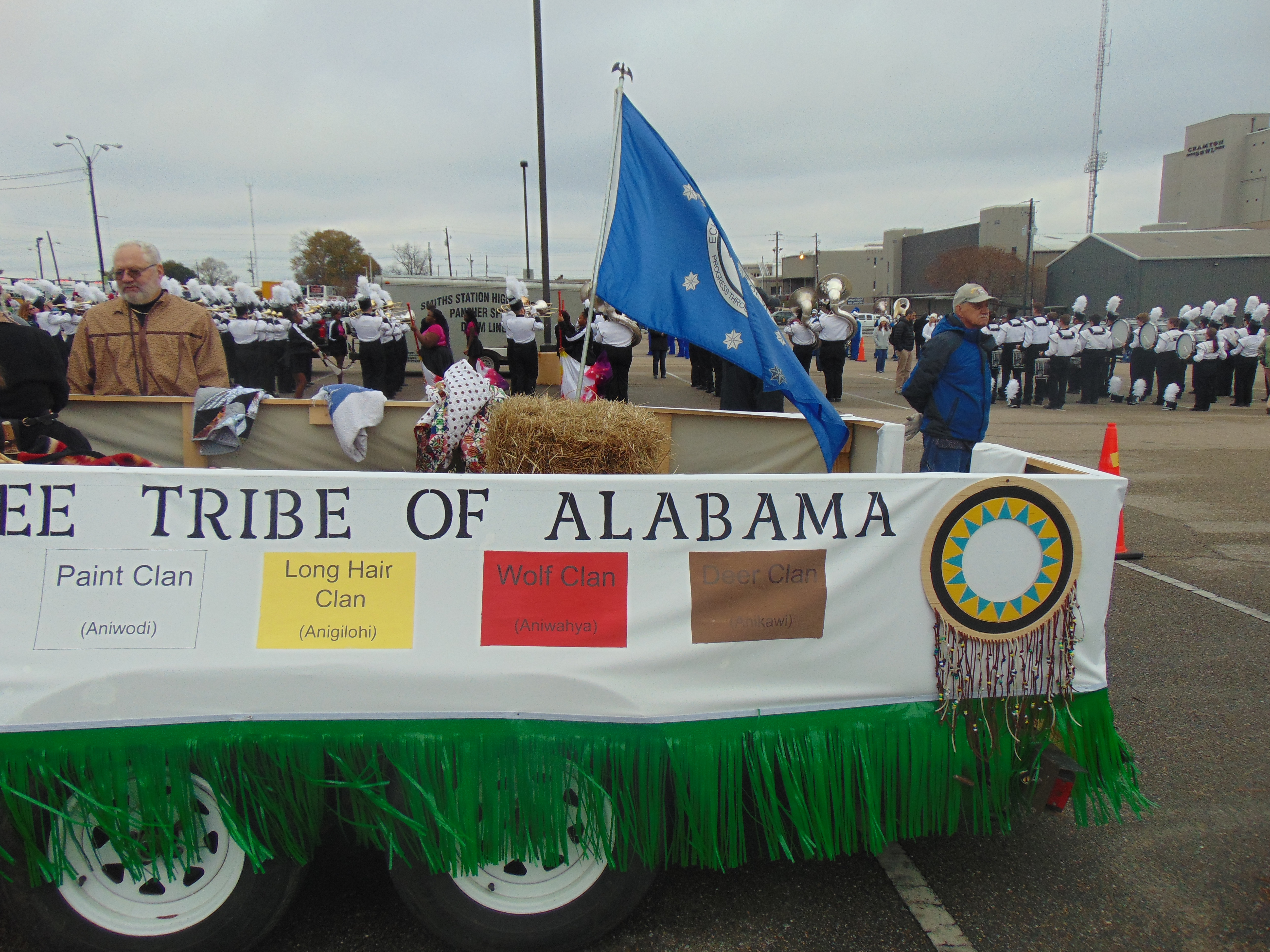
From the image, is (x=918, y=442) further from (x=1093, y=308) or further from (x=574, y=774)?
(x=1093, y=308)

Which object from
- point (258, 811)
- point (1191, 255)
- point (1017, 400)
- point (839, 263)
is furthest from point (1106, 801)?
point (839, 263)

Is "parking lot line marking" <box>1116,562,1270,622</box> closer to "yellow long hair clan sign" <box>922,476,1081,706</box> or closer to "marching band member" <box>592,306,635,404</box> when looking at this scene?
"yellow long hair clan sign" <box>922,476,1081,706</box>

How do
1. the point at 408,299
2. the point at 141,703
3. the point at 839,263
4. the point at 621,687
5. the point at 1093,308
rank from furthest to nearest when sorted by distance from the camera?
the point at 839,263 < the point at 1093,308 < the point at 408,299 < the point at 621,687 < the point at 141,703

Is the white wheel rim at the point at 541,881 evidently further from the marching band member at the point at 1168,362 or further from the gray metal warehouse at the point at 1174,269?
the gray metal warehouse at the point at 1174,269

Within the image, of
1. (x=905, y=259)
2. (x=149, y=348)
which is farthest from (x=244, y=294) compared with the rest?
(x=905, y=259)

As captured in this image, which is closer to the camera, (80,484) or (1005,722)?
(80,484)

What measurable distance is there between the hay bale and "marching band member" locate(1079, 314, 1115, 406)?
1733cm

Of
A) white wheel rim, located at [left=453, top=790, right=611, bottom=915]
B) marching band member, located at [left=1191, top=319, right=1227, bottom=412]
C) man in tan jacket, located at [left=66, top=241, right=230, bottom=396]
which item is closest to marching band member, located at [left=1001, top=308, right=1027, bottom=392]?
marching band member, located at [left=1191, top=319, right=1227, bottom=412]

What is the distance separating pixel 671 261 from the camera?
3883 mm

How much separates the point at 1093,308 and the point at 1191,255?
6030 mm

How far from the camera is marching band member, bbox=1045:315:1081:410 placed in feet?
58.4

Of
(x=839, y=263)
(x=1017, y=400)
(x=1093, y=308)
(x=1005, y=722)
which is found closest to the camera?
(x=1005, y=722)

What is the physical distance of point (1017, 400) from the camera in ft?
60.6

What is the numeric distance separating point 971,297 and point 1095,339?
15.2 metres
